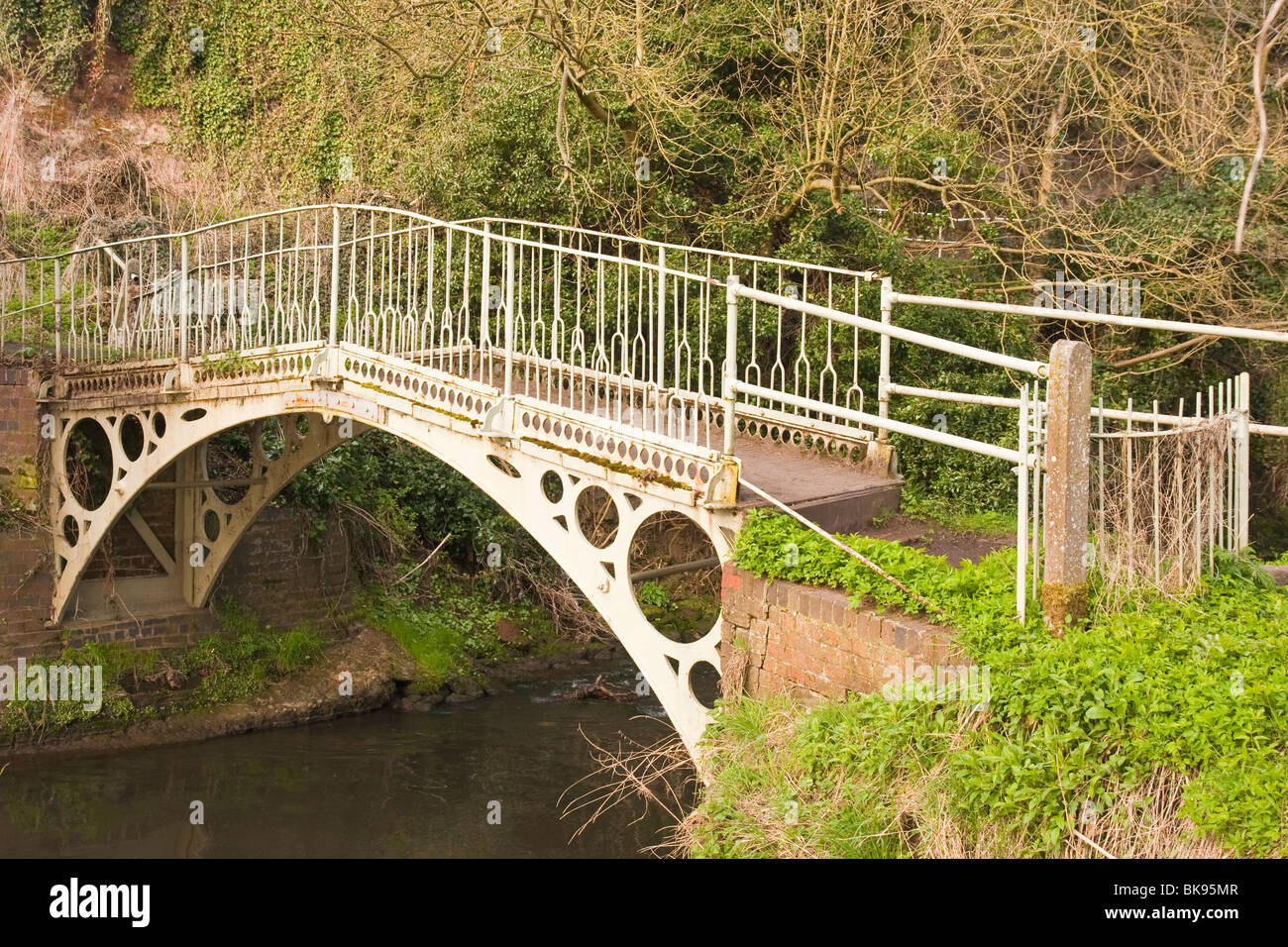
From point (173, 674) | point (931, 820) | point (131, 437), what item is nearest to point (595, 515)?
point (173, 674)

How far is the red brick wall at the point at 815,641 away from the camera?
6797 mm

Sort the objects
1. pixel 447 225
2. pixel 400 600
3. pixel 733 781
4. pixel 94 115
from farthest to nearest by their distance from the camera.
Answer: pixel 94 115, pixel 400 600, pixel 447 225, pixel 733 781

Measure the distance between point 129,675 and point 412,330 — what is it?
22.4 feet

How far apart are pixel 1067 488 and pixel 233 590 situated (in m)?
11.5

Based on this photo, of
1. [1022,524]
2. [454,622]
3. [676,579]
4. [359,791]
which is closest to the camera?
[1022,524]

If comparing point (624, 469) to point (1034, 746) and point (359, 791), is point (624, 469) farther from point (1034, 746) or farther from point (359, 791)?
point (359, 791)

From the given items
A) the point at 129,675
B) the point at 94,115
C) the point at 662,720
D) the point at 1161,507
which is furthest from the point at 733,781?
the point at 94,115

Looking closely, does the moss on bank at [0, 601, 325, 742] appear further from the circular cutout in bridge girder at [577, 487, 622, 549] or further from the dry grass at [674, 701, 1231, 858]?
the dry grass at [674, 701, 1231, 858]

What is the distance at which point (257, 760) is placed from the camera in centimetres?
1396

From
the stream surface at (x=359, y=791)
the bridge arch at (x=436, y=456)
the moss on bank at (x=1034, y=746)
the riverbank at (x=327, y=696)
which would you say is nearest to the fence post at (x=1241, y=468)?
the moss on bank at (x=1034, y=746)

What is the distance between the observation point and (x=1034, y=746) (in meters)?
6.10

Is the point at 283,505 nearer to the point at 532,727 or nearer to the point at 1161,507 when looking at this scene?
the point at 532,727

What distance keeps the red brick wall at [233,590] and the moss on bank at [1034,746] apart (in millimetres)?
9669

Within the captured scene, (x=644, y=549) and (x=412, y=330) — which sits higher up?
(x=412, y=330)
